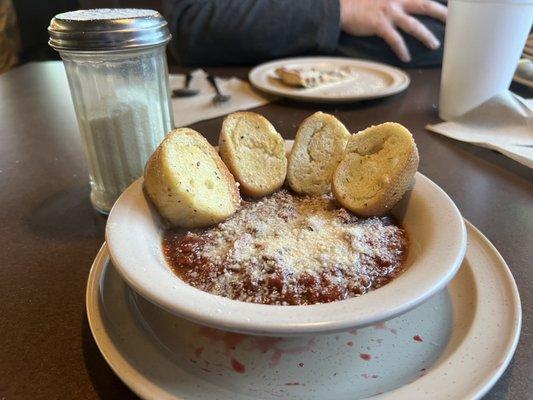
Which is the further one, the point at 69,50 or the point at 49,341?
the point at 69,50

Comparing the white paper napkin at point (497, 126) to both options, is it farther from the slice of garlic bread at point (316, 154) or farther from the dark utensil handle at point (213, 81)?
the dark utensil handle at point (213, 81)

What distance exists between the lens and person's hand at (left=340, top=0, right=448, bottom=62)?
1.86 metres

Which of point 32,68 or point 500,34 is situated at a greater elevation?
point 500,34

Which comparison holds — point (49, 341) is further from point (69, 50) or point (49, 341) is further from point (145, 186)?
point (69, 50)

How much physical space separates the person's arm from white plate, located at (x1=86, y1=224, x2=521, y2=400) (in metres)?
1.45

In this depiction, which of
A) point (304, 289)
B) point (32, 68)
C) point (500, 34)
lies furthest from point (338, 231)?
point (32, 68)

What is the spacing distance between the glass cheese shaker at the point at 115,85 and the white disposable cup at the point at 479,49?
0.83 meters

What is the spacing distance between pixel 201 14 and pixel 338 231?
1529 mm

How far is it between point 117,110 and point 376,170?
1.58 ft

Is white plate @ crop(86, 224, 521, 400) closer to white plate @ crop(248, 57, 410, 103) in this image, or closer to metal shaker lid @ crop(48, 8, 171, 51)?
metal shaker lid @ crop(48, 8, 171, 51)

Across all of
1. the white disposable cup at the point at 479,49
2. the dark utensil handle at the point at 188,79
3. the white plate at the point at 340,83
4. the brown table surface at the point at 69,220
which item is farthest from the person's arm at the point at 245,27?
the white disposable cup at the point at 479,49

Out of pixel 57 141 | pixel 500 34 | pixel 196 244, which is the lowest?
pixel 57 141

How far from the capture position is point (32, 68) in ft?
6.34

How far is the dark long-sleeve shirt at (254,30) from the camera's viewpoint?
1.87 meters
